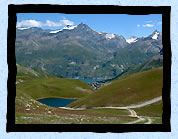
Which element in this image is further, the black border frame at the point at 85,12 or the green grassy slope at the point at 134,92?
the green grassy slope at the point at 134,92

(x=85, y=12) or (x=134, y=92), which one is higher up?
(x=85, y=12)

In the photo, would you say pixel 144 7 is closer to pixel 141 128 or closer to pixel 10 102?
pixel 141 128

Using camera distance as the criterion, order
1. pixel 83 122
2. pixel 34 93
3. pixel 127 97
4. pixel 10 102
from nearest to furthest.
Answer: pixel 10 102
pixel 83 122
pixel 127 97
pixel 34 93

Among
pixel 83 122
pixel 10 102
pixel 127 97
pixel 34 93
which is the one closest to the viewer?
pixel 10 102

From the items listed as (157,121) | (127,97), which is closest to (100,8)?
(157,121)

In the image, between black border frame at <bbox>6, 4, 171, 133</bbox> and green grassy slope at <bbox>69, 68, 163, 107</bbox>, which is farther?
green grassy slope at <bbox>69, 68, 163, 107</bbox>

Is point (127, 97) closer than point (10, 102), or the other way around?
point (10, 102)

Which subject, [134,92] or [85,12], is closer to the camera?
[85,12]

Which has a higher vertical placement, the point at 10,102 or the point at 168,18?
the point at 168,18
